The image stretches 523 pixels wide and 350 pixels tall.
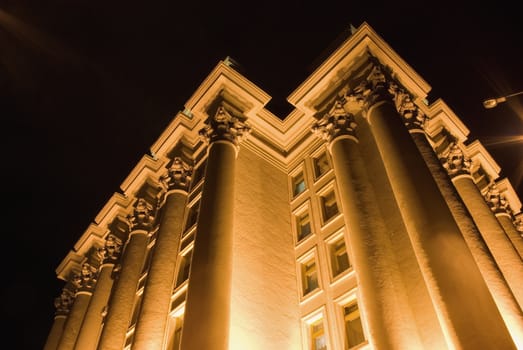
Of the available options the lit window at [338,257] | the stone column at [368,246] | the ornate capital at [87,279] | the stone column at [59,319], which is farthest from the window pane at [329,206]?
the stone column at [59,319]

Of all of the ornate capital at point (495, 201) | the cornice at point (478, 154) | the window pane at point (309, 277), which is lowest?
the window pane at point (309, 277)

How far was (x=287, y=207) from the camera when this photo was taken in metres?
27.6

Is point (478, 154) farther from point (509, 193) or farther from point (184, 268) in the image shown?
point (184, 268)

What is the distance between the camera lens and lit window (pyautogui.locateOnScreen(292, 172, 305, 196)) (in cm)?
2897

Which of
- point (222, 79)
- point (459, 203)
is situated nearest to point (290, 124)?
point (222, 79)

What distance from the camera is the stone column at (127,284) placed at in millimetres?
23625

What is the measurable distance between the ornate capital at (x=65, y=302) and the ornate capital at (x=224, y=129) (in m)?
26.3

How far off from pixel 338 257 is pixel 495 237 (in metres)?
8.38

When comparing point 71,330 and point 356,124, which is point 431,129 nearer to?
point 356,124

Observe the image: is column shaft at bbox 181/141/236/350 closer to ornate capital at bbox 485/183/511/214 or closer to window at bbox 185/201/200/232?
window at bbox 185/201/200/232

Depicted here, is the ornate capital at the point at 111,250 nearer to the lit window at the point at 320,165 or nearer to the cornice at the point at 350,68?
the lit window at the point at 320,165

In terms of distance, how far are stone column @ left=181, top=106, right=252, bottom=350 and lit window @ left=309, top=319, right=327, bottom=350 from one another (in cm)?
597

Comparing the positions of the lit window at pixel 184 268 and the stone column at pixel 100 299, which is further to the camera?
the stone column at pixel 100 299

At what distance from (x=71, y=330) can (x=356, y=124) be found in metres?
28.4
